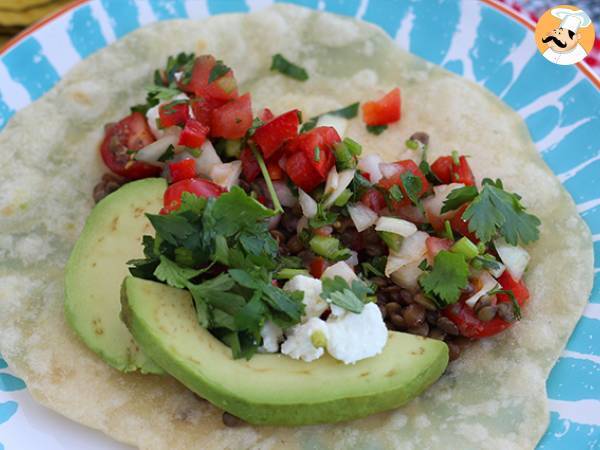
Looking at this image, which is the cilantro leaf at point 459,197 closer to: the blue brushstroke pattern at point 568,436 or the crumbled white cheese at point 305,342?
the crumbled white cheese at point 305,342

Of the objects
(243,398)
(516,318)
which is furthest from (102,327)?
(516,318)

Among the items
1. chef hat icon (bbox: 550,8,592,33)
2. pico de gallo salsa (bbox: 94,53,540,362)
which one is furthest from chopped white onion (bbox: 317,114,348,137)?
chef hat icon (bbox: 550,8,592,33)

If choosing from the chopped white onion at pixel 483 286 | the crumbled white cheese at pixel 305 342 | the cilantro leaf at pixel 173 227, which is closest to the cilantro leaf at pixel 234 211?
the cilantro leaf at pixel 173 227

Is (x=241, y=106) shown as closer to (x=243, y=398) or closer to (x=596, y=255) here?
(x=243, y=398)

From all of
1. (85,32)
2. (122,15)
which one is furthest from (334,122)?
(85,32)

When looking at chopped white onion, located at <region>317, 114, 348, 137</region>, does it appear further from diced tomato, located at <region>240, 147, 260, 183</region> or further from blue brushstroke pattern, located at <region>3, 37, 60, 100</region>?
blue brushstroke pattern, located at <region>3, 37, 60, 100</region>
